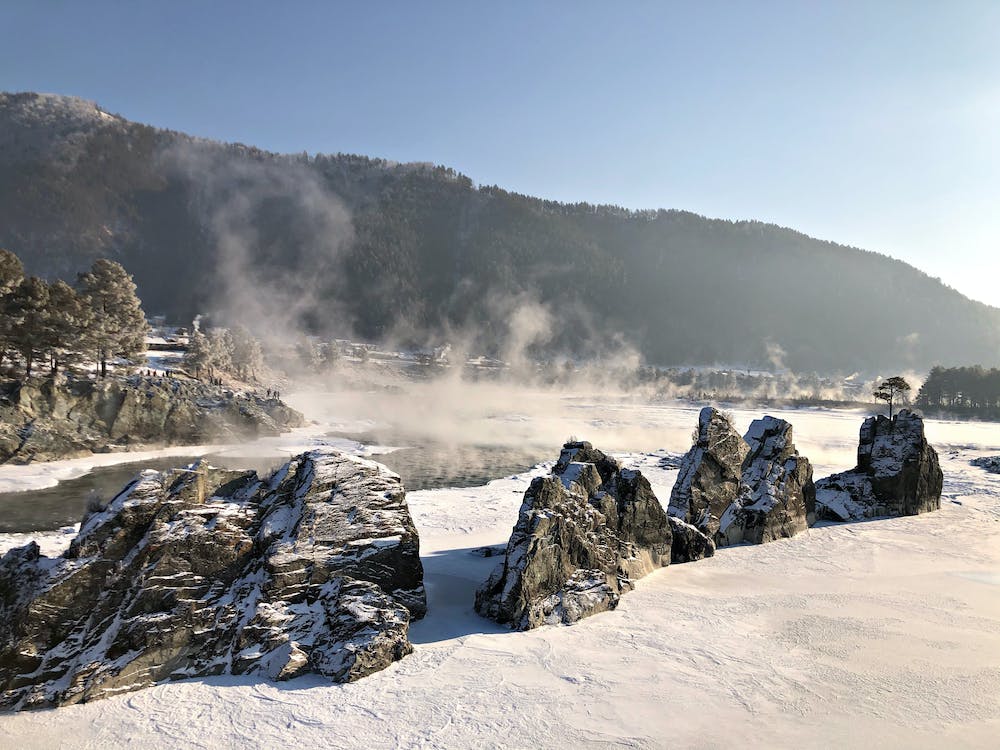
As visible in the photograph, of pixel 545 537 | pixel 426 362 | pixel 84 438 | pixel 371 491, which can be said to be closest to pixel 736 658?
pixel 545 537

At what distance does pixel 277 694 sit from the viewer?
29.2ft

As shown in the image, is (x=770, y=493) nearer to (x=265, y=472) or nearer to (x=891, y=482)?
(x=891, y=482)

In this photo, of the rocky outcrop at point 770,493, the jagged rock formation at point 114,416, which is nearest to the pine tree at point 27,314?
the jagged rock formation at point 114,416

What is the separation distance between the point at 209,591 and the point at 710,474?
51.9ft

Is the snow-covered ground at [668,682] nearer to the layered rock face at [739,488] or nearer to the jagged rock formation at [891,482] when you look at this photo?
the layered rock face at [739,488]

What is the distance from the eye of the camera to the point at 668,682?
9516 mm

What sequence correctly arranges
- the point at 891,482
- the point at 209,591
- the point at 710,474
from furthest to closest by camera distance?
the point at 891,482 < the point at 710,474 < the point at 209,591

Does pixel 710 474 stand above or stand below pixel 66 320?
below

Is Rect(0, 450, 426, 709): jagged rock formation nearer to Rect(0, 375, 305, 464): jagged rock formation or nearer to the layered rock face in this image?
the layered rock face

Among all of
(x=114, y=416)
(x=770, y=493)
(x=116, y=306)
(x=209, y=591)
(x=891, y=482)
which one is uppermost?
(x=116, y=306)

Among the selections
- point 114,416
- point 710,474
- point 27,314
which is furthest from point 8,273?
point 710,474

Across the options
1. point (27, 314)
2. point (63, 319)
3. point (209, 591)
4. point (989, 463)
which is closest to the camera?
point (209, 591)

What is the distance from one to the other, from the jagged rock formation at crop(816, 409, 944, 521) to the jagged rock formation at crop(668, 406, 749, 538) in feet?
16.2

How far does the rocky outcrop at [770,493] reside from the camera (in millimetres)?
19078
